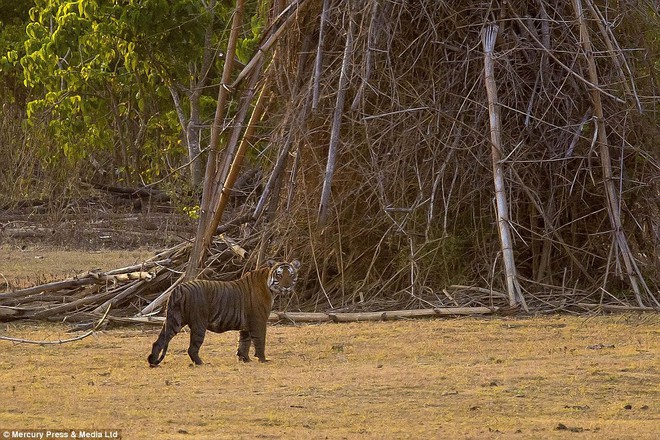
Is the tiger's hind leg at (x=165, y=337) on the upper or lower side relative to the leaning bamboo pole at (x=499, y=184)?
lower

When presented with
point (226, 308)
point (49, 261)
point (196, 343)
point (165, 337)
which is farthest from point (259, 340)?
point (49, 261)

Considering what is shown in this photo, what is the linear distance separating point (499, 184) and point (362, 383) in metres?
3.63

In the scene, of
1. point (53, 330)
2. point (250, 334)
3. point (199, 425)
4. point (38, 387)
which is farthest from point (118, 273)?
point (199, 425)

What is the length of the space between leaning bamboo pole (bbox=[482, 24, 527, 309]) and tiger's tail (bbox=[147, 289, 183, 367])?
330 cm

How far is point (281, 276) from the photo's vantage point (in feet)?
→ 26.5

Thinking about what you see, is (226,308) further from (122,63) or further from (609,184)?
(122,63)

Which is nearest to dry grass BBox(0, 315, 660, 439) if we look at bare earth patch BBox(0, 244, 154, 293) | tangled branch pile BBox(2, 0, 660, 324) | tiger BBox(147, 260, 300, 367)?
tiger BBox(147, 260, 300, 367)

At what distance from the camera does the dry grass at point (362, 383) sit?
5820 millimetres

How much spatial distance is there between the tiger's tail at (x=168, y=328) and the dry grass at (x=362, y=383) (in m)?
0.08

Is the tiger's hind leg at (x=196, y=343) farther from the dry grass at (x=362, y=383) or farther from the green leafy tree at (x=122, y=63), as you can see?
the green leafy tree at (x=122, y=63)

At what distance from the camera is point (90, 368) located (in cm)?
767

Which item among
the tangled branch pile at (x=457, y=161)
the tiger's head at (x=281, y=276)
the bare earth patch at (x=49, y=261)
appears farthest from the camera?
the bare earth patch at (x=49, y=261)

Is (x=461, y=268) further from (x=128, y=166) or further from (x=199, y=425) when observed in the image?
(x=128, y=166)

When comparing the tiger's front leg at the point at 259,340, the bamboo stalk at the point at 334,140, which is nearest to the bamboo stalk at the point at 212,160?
the bamboo stalk at the point at 334,140
